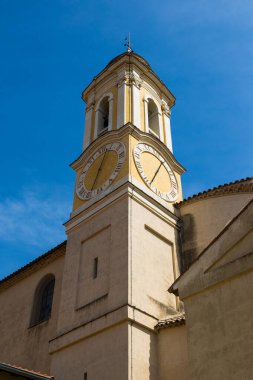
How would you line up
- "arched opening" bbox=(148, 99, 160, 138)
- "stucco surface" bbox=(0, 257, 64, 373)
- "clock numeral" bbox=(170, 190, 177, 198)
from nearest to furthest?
"stucco surface" bbox=(0, 257, 64, 373) → "clock numeral" bbox=(170, 190, 177, 198) → "arched opening" bbox=(148, 99, 160, 138)

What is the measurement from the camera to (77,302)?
15281mm

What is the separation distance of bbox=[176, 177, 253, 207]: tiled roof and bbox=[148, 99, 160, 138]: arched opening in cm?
458

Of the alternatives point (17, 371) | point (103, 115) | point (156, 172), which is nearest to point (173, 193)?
point (156, 172)

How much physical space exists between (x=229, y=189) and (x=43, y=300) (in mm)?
8489

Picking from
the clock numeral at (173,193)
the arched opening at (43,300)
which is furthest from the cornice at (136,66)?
the arched opening at (43,300)

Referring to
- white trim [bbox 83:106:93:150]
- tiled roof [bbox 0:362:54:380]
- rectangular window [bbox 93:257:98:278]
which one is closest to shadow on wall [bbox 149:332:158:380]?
rectangular window [bbox 93:257:98:278]

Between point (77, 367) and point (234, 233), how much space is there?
271 inches

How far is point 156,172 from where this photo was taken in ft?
60.6

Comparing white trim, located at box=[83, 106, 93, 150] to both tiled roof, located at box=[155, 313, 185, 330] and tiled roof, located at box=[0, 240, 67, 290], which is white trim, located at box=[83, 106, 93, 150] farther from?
tiled roof, located at box=[155, 313, 185, 330]

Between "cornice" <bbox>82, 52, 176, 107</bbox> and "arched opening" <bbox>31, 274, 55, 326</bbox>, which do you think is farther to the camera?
"cornice" <bbox>82, 52, 176, 107</bbox>

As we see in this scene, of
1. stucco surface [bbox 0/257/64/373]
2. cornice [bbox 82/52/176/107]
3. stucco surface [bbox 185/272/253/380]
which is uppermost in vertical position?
cornice [bbox 82/52/176/107]

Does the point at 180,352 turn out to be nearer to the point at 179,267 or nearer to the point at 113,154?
the point at 179,267

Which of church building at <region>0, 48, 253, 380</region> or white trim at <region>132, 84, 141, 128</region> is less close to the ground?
white trim at <region>132, 84, 141, 128</region>

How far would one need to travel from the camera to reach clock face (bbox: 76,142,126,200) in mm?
17781
